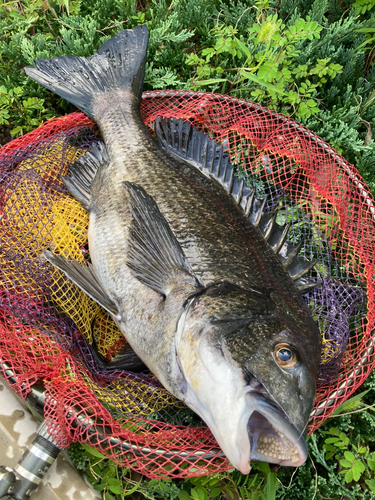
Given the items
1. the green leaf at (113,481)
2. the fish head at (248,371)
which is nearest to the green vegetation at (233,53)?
the fish head at (248,371)

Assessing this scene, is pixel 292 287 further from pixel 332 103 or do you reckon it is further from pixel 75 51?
pixel 75 51

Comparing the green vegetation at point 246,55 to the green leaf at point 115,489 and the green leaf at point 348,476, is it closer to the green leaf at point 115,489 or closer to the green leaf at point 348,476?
the green leaf at point 348,476

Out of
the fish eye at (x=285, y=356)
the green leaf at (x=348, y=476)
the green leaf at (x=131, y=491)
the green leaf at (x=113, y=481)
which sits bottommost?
→ the green leaf at (x=348, y=476)

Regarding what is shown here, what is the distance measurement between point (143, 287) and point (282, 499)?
1.70 metres

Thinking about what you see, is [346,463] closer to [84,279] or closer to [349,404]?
[349,404]

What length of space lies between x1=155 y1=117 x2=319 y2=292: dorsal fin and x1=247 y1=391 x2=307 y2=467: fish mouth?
0.88 m

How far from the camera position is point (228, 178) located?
274cm

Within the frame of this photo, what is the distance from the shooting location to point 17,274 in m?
2.63

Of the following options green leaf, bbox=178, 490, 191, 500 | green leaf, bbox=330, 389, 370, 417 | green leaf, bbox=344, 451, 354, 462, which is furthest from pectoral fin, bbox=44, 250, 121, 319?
green leaf, bbox=344, 451, 354, 462

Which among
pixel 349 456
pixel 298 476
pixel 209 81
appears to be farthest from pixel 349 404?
pixel 209 81

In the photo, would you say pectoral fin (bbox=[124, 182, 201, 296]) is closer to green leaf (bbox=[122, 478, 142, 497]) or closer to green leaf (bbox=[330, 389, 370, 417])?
green leaf (bbox=[122, 478, 142, 497])

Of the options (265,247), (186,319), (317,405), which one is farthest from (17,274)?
(317,405)

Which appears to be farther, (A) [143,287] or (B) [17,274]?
(B) [17,274]

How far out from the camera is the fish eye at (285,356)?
5.84ft
